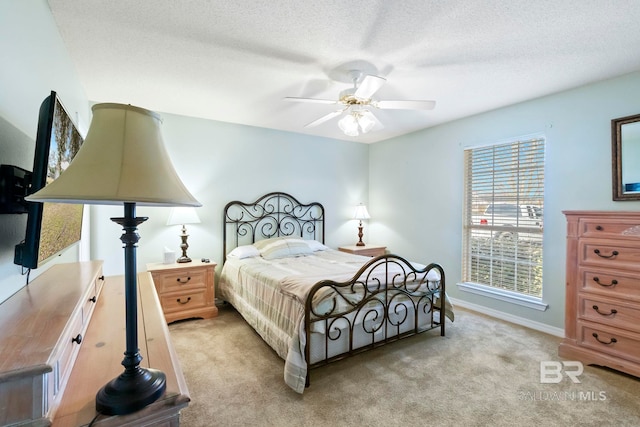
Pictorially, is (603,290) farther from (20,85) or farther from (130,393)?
(20,85)

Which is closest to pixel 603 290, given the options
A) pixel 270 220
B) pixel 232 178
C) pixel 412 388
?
pixel 412 388

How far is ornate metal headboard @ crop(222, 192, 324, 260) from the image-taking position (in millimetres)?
4172

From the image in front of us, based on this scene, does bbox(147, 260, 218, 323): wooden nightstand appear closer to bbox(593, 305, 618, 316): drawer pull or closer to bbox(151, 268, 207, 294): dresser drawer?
bbox(151, 268, 207, 294): dresser drawer

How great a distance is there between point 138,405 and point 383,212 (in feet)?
15.4

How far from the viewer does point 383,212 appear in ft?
17.0

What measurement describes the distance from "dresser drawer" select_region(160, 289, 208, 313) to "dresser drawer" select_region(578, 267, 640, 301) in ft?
12.3

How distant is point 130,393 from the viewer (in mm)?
805

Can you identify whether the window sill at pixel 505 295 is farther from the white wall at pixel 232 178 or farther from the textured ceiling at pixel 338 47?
the textured ceiling at pixel 338 47

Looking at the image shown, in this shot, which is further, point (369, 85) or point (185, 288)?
point (185, 288)

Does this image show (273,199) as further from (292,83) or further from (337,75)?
(337,75)

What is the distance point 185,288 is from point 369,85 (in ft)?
9.44

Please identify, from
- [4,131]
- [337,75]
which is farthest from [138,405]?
[337,75]
